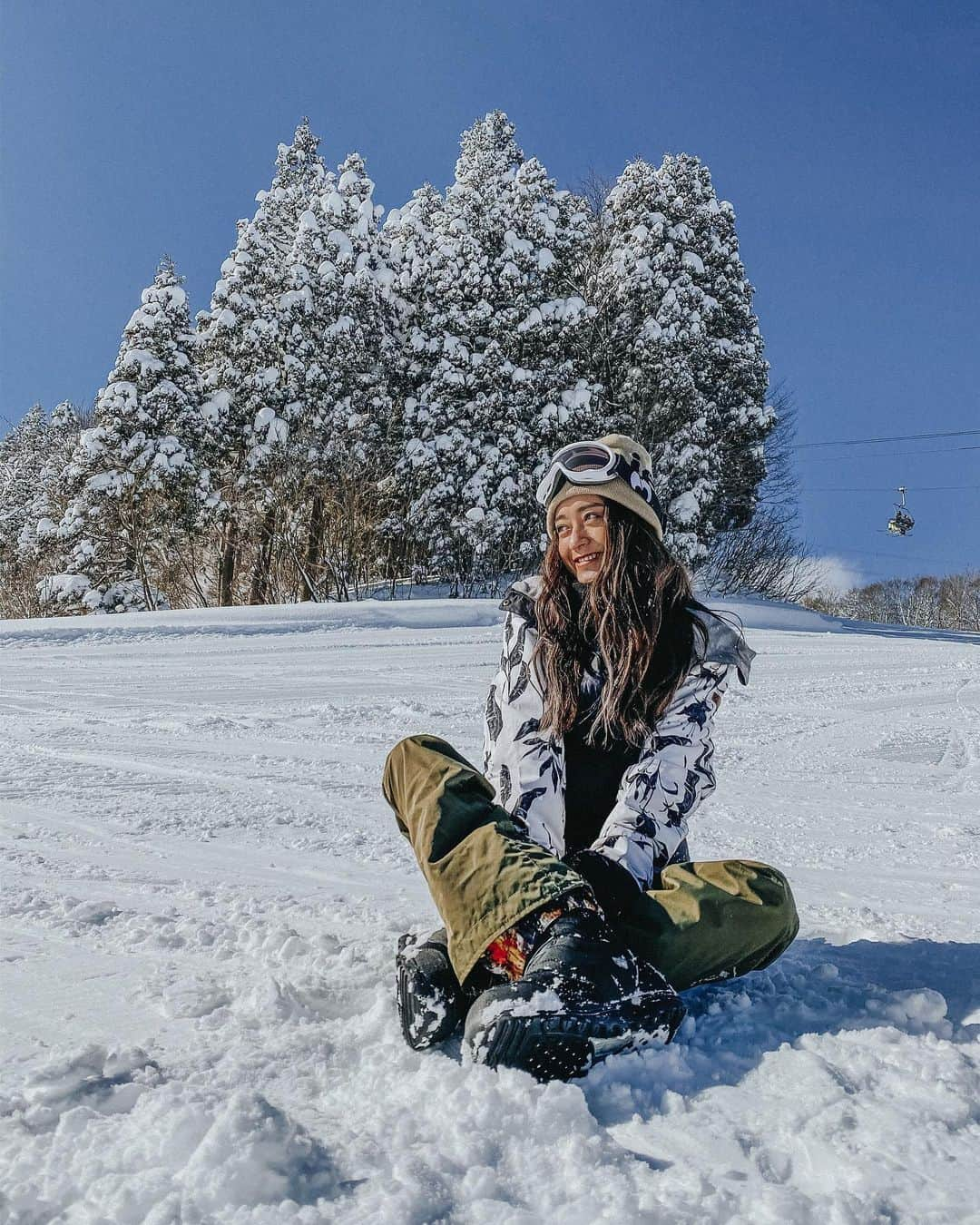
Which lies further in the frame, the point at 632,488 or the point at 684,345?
the point at 684,345

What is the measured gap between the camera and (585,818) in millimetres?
1793

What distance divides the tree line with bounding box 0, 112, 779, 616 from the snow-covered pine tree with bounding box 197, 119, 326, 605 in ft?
0.17

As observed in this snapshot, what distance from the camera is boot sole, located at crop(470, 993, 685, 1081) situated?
1.19m

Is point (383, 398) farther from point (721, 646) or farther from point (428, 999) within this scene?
point (428, 999)

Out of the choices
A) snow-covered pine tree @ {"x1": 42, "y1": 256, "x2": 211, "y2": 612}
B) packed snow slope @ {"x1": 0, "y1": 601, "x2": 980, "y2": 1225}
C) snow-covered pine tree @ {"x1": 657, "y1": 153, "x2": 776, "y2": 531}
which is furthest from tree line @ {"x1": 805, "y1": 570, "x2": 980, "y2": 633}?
packed snow slope @ {"x1": 0, "y1": 601, "x2": 980, "y2": 1225}

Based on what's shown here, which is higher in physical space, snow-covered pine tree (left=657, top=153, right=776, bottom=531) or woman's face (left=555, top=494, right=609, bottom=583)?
snow-covered pine tree (left=657, top=153, right=776, bottom=531)

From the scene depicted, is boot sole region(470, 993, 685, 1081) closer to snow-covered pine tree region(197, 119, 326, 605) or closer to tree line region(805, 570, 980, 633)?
snow-covered pine tree region(197, 119, 326, 605)

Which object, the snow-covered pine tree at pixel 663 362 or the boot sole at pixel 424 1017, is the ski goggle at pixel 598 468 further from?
the snow-covered pine tree at pixel 663 362

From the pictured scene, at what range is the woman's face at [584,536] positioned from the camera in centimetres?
196

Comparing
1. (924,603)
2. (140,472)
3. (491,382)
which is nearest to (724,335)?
(491,382)

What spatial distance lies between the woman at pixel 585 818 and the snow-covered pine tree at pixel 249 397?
634 inches

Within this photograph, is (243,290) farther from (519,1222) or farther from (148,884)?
(519,1222)

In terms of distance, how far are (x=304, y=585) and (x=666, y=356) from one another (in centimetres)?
923

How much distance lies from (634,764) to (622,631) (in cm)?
29
